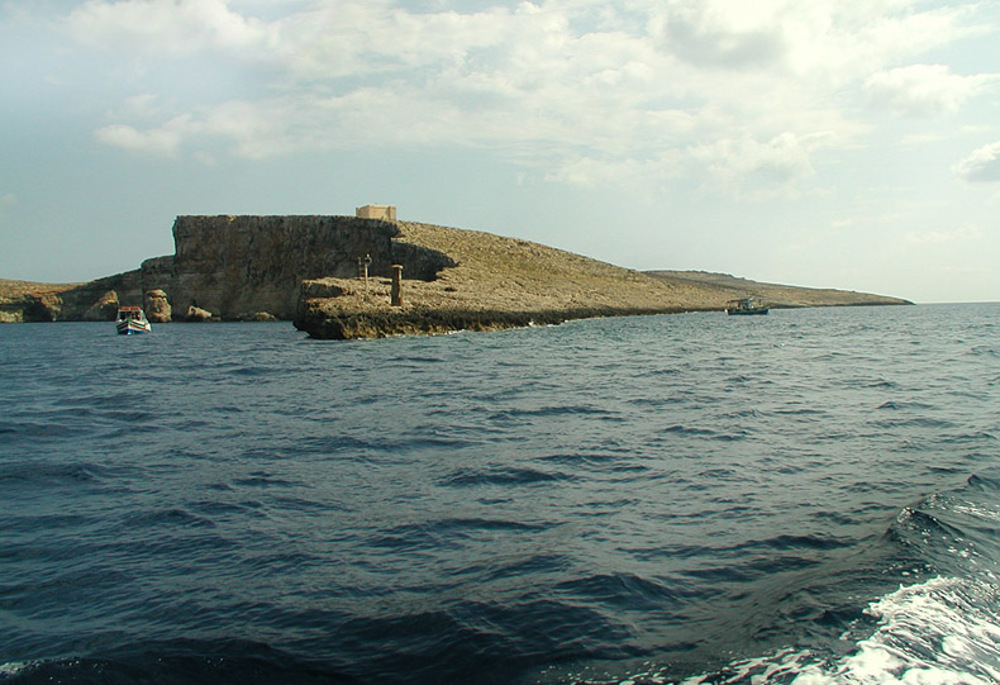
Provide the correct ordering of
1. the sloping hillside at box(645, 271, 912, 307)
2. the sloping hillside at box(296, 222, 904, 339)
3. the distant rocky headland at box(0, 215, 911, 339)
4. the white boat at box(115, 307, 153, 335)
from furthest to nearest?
1. the sloping hillside at box(645, 271, 912, 307)
2. the distant rocky headland at box(0, 215, 911, 339)
3. the white boat at box(115, 307, 153, 335)
4. the sloping hillside at box(296, 222, 904, 339)

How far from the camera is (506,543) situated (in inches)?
272

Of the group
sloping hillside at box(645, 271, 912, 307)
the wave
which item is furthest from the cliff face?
the wave

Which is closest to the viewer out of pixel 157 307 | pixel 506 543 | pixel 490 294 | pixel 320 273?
pixel 506 543

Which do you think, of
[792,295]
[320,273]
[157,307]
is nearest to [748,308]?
[320,273]

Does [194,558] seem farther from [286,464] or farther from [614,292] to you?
[614,292]

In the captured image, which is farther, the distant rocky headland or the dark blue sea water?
the distant rocky headland

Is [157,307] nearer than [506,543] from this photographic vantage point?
No

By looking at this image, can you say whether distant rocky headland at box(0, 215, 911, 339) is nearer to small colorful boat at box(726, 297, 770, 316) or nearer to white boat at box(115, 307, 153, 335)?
small colorful boat at box(726, 297, 770, 316)

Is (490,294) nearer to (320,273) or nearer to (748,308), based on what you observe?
(320,273)

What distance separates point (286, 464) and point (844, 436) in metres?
9.15

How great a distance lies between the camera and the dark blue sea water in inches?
187

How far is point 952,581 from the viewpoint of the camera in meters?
5.83

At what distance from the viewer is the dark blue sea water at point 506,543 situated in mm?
4746

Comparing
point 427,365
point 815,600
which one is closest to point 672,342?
point 427,365
